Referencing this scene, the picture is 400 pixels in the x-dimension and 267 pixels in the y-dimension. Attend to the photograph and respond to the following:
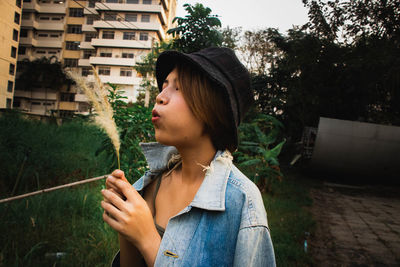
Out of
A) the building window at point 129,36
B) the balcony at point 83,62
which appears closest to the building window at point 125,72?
the building window at point 129,36

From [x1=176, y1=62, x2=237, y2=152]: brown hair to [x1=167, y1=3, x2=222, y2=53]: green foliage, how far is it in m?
3.26

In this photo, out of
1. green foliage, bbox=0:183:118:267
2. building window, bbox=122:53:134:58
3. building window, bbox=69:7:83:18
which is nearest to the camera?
green foliage, bbox=0:183:118:267

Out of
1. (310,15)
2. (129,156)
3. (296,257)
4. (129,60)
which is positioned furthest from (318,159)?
(129,60)

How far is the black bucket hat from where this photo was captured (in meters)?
0.95

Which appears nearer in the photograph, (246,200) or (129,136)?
(246,200)

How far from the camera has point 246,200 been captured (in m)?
0.93

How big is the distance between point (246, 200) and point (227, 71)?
527 millimetres

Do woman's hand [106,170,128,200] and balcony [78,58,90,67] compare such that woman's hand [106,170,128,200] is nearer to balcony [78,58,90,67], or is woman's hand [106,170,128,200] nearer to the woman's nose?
the woman's nose

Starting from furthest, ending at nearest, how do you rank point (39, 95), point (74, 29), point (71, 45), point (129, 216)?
point (71, 45) < point (74, 29) < point (39, 95) < point (129, 216)

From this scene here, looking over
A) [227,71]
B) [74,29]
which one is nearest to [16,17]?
[227,71]

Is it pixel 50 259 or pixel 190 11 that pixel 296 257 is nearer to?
pixel 50 259

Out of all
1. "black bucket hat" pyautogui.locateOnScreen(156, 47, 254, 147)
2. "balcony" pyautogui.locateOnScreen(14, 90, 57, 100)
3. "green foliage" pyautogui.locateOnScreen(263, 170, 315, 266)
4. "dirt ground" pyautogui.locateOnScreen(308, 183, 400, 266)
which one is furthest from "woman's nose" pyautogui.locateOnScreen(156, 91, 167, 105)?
"balcony" pyautogui.locateOnScreen(14, 90, 57, 100)

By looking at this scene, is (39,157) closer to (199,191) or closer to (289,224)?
(289,224)

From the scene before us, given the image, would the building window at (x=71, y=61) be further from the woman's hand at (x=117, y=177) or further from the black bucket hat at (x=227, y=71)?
the woman's hand at (x=117, y=177)
